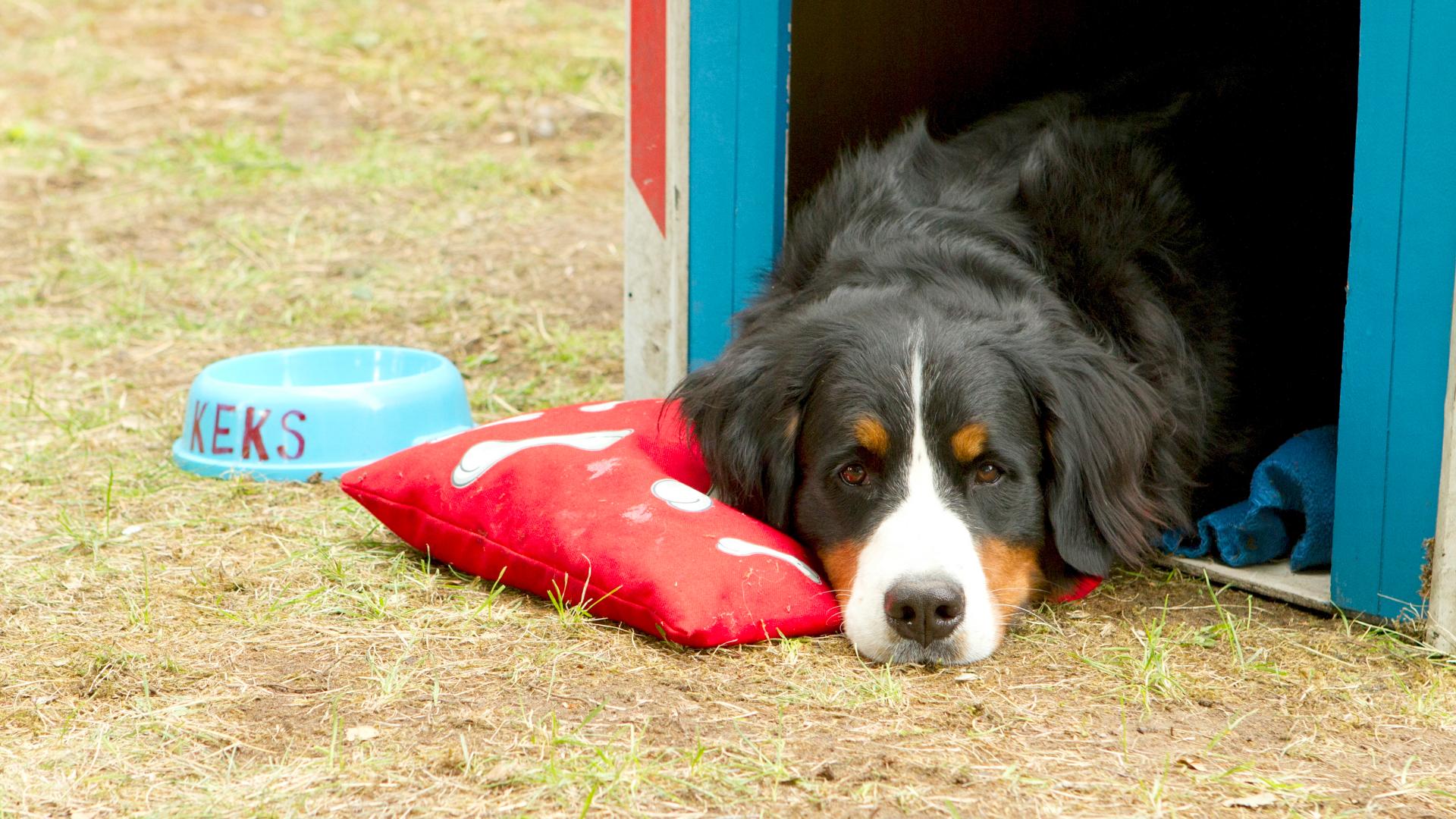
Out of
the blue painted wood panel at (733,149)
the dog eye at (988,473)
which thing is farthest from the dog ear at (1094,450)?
the blue painted wood panel at (733,149)

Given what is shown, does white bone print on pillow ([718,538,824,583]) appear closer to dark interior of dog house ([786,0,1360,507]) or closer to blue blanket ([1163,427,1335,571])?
blue blanket ([1163,427,1335,571])

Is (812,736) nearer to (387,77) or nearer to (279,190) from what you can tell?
(279,190)

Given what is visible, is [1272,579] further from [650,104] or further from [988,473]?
[650,104]

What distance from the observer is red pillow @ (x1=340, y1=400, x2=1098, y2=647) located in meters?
2.80

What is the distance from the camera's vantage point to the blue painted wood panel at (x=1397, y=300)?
2.73 meters

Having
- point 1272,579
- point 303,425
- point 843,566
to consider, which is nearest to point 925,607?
point 843,566

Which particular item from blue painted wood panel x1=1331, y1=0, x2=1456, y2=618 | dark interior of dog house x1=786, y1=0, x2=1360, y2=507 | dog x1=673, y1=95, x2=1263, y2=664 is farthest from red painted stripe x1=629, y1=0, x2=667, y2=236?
blue painted wood panel x1=1331, y1=0, x2=1456, y2=618

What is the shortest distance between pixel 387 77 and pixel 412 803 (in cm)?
723

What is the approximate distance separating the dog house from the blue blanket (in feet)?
0.19

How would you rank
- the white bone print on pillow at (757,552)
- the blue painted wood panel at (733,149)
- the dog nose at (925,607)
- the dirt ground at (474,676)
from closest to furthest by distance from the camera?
the dirt ground at (474,676) → the dog nose at (925,607) → the white bone print on pillow at (757,552) → the blue painted wood panel at (733,149)

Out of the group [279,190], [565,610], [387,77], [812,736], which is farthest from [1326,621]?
[387,77]

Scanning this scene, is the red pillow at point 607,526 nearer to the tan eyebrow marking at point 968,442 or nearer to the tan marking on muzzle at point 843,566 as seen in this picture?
the tan marking on muzzle at point 843,566

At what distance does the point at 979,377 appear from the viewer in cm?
286

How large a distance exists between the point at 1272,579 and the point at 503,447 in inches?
66.3
